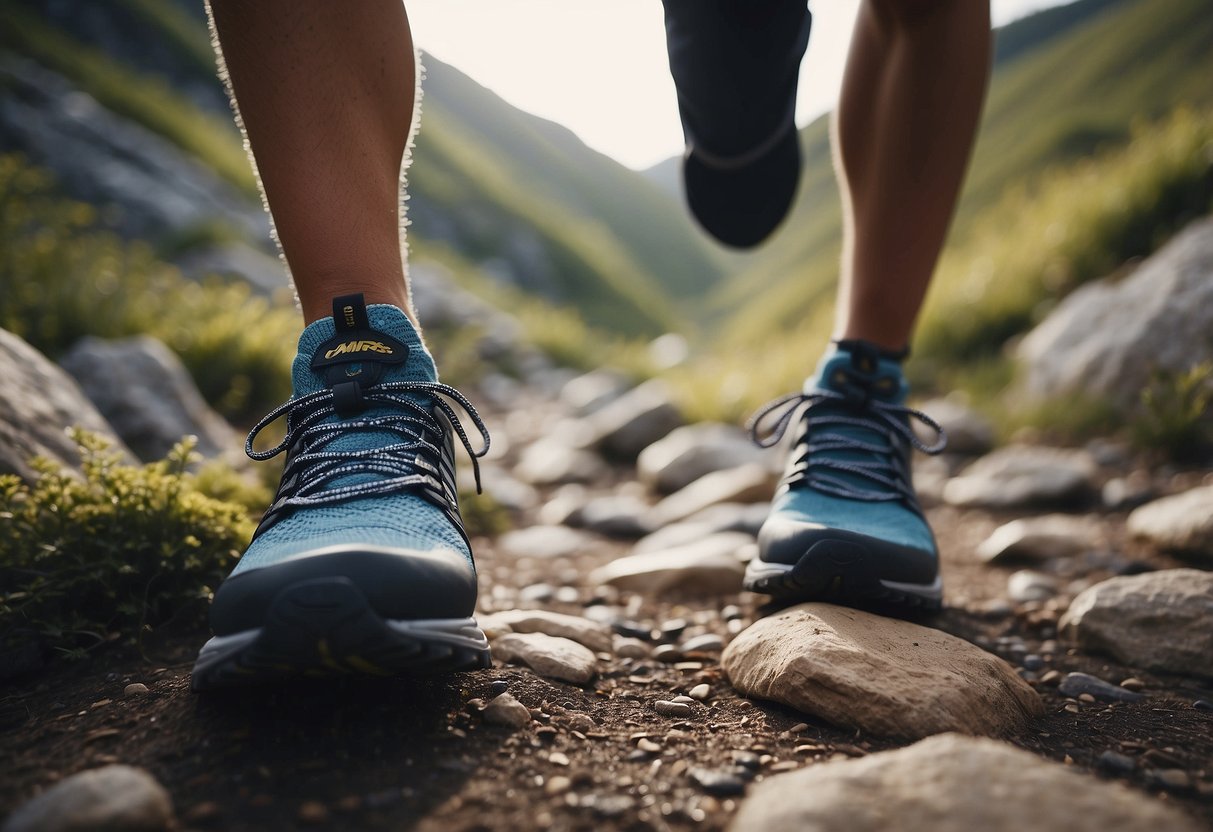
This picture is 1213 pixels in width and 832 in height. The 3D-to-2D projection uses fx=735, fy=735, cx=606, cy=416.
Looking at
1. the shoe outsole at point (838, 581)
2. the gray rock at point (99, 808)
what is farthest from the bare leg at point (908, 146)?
the gray rock at point (99, 808)

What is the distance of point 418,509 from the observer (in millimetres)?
1211

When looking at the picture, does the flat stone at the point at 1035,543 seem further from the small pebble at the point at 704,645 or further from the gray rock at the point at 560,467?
the gray rock at the point at 560,467

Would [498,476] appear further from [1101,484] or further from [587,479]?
[1101,484]

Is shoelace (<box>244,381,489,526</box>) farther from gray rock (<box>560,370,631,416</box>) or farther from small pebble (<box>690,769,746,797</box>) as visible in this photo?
gray rock (<box>560,370,631,416</box>)

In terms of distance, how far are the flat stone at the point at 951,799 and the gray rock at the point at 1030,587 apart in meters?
1.22

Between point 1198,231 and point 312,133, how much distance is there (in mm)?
3865

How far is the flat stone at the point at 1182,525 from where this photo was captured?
1969mm

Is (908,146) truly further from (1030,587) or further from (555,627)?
(555,627)

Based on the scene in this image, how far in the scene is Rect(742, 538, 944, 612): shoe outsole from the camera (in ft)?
4.53

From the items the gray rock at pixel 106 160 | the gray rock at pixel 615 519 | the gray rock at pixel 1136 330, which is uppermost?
the gray rock at pixel 106 160

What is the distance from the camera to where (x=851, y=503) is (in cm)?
161

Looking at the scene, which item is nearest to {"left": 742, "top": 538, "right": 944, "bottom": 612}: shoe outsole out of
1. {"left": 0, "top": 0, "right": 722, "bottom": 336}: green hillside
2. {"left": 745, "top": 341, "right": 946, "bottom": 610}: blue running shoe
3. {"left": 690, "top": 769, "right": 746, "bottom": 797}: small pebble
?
{"left": 745, "top": 341, "right": 946, "bottom": 610}: blue running shoe

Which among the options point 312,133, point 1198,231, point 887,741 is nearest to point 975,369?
point 1198,231

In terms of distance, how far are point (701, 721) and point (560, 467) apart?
2895mm
